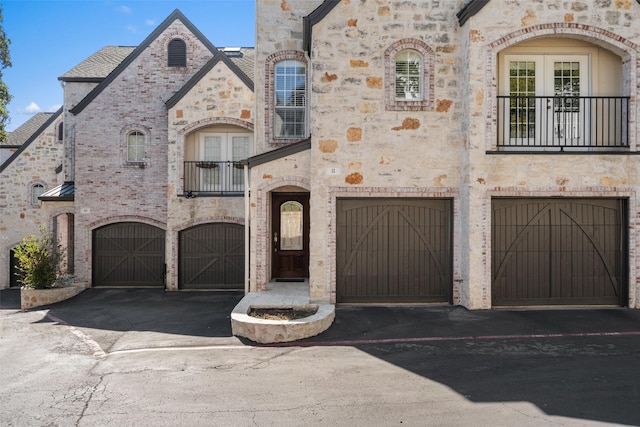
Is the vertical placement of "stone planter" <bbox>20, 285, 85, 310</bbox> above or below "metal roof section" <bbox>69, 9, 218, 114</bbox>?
below

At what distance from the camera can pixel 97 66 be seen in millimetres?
17859

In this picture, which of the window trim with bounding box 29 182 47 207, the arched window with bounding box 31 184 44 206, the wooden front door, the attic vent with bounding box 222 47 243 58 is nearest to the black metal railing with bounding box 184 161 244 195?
the wooden front door

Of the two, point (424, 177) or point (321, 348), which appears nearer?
point (321, 348)

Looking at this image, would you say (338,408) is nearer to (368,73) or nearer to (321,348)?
(321,348)

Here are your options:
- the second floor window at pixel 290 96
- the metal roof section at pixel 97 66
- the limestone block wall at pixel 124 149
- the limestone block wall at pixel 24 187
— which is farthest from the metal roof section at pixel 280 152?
the limestone block wall at pixel 24 187

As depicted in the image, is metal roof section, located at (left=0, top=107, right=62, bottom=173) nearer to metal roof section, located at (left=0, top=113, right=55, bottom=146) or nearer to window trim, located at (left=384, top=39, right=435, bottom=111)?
Answer: metal roof section, located at (left=0, top=113, right=55, bottom=146)

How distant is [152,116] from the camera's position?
15094mm

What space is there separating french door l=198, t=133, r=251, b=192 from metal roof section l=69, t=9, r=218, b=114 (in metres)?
3.27

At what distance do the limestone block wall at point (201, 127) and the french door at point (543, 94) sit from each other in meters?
8.13

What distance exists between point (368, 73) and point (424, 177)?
109 inches

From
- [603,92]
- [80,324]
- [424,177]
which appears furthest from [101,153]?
[603,92]

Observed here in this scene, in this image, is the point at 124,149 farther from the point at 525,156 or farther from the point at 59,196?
the point at 525,156

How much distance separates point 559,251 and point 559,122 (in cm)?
313

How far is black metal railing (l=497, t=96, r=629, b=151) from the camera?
10.1m
